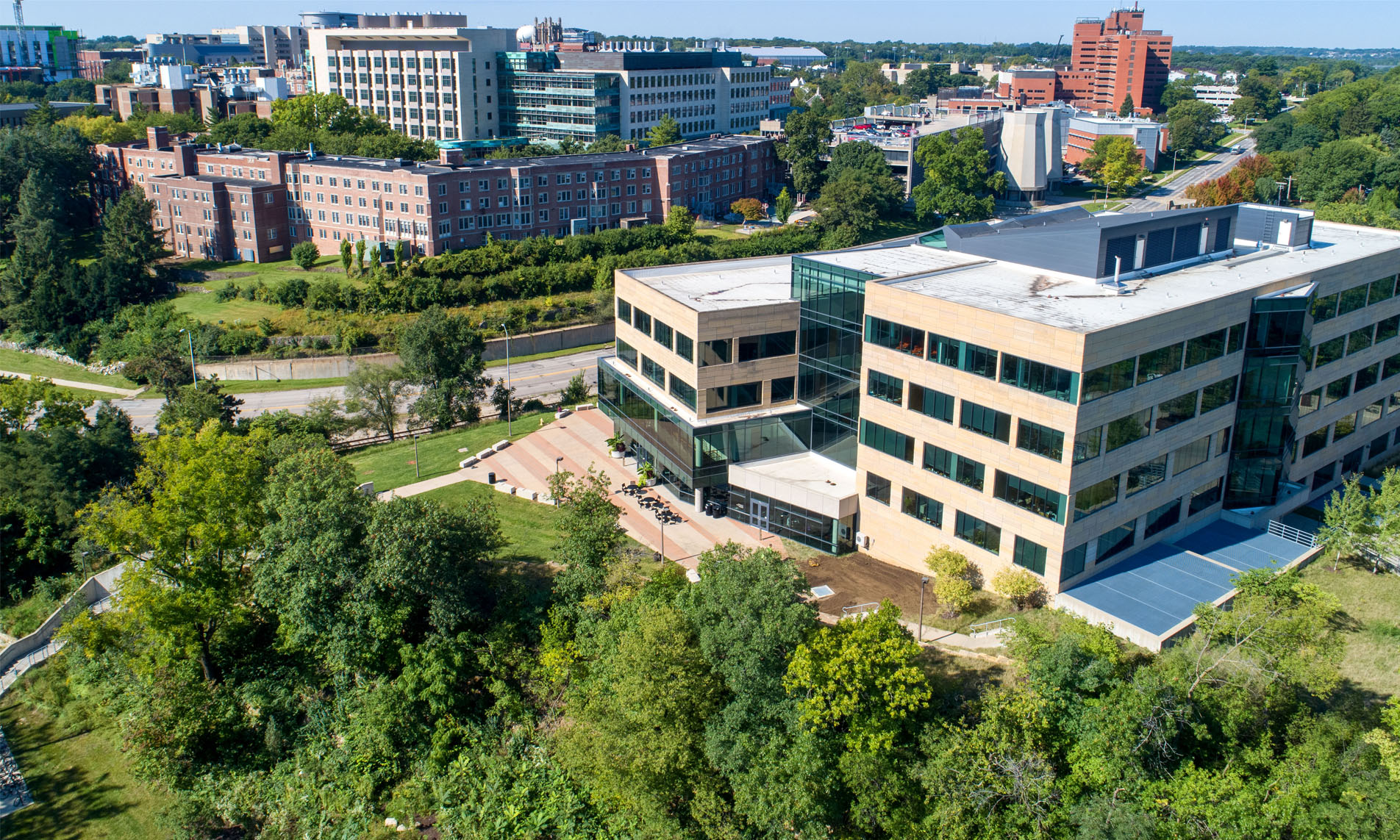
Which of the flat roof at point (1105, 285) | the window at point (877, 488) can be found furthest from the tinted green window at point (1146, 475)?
the window at point (877, 488)

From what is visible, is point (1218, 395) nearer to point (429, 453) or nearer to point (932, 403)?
point (932, 403)

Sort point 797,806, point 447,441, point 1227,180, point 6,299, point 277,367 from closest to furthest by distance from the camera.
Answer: point 797,806 → point 447,441 → point 277,367 → point 6,299 → point 1227,180

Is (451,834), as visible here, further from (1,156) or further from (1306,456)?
(1,156)

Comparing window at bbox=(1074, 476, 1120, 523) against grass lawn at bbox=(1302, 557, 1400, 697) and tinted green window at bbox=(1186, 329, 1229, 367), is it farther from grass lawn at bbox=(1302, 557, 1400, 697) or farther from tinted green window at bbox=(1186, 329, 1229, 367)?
grass lawn at bbox=(1302, 557, 1400, 697)

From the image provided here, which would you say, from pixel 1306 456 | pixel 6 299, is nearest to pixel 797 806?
pixel 1306 456

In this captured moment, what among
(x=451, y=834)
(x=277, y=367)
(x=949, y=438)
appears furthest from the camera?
(x=277, y=367)

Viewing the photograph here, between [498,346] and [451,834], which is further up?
[498,346]

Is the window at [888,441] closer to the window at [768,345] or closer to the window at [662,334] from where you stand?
the window at [768,345]

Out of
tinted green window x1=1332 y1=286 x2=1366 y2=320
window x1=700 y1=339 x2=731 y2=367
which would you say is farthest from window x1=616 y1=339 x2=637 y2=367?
tinted green window x1=1332 y1=286 x2=1366 y2=320
